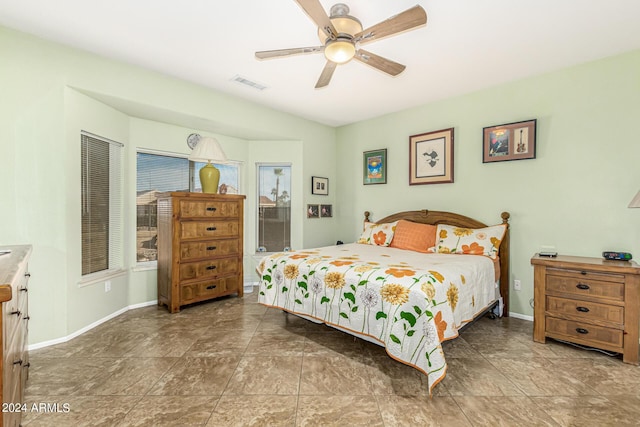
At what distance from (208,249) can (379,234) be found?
2261 millimetres

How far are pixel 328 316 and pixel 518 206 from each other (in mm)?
2515

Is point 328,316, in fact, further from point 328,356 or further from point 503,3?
point 503,3

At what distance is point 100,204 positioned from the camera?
129 inches

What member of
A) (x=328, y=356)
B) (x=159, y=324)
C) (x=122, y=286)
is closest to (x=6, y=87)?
(x=122, y=286)

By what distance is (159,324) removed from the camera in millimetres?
3111

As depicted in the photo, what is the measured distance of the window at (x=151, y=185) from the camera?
12.3 ft

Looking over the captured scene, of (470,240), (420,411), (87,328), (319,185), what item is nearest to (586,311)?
(470,240)

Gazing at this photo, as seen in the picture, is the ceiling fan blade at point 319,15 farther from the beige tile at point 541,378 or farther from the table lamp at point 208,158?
the beige tile at point 541,378

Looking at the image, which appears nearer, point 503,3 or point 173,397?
point 173,397

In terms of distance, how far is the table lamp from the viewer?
144 inches

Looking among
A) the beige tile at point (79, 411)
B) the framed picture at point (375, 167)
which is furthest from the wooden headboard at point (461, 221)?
the beige tile at point (79, 411)

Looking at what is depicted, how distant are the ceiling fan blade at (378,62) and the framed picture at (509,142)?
1752 millimetres

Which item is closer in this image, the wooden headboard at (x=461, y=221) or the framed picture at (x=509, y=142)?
the framed picture at (x=509, y=142)

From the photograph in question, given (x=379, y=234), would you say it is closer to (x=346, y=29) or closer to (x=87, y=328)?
(x=346, y=29)
